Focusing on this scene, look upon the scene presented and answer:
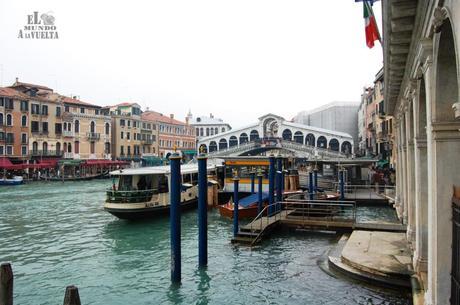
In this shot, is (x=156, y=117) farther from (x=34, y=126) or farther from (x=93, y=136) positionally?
(x=34, y=126)

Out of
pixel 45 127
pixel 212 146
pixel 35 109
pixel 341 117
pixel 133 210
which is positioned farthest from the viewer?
pixel 341 117

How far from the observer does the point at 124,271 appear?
9125 millimetres

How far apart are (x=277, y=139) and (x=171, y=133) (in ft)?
81.6

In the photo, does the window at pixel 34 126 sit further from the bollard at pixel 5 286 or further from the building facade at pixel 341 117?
the bollard at pixel 5 286

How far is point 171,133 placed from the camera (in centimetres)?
6084

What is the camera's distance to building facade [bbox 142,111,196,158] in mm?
57981

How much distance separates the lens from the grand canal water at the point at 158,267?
7.32 meters

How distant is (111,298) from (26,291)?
2.03 metres

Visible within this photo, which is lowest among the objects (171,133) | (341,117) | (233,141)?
(233,141)

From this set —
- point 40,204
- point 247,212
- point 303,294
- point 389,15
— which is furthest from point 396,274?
point 40,204

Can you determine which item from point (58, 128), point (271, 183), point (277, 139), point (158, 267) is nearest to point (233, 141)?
point (277, 139)

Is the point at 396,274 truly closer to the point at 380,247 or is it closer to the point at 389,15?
the point at 380,247

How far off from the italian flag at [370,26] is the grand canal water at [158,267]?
453 cm

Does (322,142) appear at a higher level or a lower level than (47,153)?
higher
